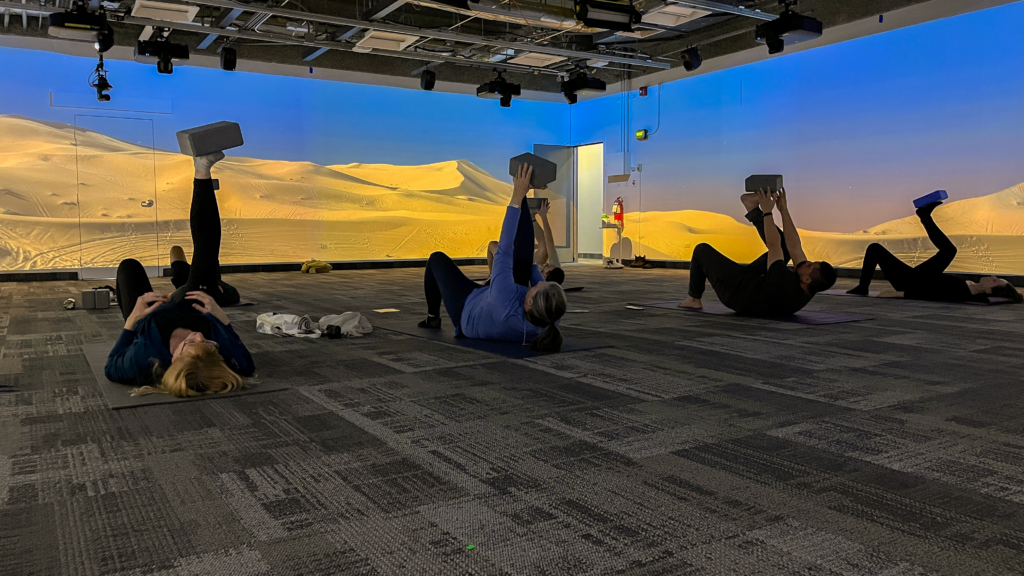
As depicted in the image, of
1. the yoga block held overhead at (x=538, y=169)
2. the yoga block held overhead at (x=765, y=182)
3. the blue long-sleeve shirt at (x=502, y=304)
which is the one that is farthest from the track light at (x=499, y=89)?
the blue long-sleeve shirt at (x=502, y=304)

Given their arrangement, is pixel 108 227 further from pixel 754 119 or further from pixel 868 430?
pixel 868 430

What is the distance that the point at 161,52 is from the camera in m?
9.52

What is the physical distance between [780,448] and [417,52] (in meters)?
9.81

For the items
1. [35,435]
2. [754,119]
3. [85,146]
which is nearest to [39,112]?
[85,146]

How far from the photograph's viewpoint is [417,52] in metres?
11.0

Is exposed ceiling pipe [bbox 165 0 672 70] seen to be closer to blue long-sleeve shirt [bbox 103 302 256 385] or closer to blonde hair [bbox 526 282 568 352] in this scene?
blue long-sleeve shirt [bbox 103 302 256 385]

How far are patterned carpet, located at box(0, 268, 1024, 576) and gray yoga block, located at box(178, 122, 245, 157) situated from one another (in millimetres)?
1525

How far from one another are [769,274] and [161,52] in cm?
822

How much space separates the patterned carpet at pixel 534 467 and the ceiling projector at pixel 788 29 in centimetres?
553

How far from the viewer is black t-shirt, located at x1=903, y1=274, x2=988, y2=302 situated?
6.76 meters

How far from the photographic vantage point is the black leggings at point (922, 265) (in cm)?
687

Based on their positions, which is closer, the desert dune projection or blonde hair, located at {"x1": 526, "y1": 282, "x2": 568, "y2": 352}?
blonde hair, located at {"x1": 526, "y1": 282, "x2": 568, "y2": 352}

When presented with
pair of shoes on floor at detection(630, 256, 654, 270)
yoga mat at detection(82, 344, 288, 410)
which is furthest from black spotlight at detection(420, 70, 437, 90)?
yoga mat at detection(82, 344, 288, 410)

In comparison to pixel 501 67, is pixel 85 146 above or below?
below
